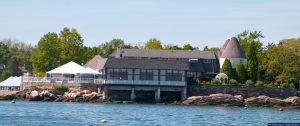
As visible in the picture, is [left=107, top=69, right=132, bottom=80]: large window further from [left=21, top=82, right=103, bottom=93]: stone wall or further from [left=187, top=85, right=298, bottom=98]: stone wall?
[left=187, top=85, right=298, bottom=98]: stone wall

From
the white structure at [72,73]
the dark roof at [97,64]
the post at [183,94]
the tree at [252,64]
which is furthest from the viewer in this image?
the dark roof at [97,64]

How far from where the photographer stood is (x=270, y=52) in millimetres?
136625

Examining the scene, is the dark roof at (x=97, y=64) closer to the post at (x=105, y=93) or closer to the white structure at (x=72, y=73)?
the white structure at (x=72, y=73)

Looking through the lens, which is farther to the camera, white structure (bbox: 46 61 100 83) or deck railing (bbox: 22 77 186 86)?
white structure (bbox: 46 61 100 83)

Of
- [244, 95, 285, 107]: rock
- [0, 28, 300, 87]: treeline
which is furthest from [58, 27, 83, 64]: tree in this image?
[244, 95, 285, 107]: rock

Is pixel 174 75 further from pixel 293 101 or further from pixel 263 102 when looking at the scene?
pixel 293 101

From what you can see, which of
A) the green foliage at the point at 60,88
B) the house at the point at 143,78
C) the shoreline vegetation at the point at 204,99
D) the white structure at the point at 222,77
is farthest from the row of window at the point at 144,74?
the white structure at the point at 222,77

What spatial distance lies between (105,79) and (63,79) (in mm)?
7153

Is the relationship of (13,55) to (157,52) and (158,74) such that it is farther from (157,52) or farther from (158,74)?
(158,74)

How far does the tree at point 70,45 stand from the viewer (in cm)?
14988

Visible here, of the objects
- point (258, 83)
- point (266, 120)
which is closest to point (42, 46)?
point (258, 83)

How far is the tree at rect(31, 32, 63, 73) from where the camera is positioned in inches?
5881

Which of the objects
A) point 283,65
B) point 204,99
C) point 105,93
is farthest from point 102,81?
point 283,65

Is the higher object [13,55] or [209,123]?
[13,55]
